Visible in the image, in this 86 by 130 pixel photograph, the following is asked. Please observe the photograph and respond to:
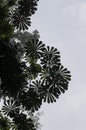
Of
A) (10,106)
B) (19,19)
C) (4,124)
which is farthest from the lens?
(19,19)

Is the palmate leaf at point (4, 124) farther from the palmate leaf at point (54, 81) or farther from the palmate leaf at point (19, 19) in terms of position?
the palmate leaf at point (19, 19)

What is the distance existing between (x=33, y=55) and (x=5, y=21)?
183 centimetres

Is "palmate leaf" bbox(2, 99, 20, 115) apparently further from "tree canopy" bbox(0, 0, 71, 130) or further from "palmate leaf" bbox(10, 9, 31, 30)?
"palmate leaf" bbox(10, 9, 31, 30)

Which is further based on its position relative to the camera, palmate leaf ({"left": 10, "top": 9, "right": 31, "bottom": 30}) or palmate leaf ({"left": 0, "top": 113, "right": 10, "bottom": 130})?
palmate leaf ({"left": 10, "top": 9, "right": 31, "bottom": 30})

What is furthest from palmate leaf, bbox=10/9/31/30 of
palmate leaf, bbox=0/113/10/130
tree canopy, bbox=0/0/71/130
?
palmate leaf, bbox=0/113/10/130

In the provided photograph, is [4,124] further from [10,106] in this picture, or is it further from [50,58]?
[50,58]

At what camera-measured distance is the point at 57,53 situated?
13.4m

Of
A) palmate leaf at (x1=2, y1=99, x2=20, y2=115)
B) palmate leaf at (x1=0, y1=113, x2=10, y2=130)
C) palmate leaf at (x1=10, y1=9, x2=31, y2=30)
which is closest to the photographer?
palmate leaf at (x1=0, y1=113, x2=10, y2=130)

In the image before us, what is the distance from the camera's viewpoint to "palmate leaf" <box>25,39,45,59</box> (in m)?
13.5

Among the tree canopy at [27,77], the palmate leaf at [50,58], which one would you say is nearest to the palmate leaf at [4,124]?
the tree canopy at [27,77]

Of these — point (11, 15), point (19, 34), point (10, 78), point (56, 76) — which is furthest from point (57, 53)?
point (19, 34)

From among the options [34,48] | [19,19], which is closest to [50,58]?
[34,48]

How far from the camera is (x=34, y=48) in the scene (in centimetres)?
1355

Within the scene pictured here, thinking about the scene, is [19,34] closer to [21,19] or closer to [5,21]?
[21,19]
